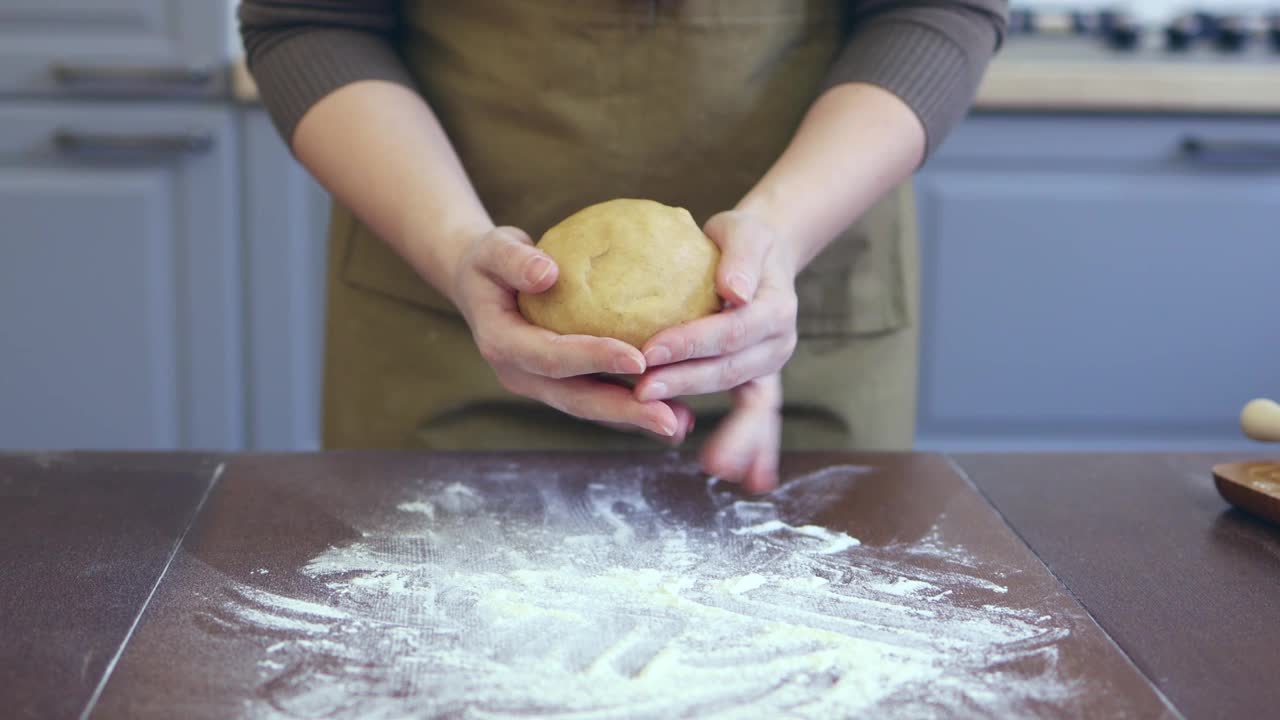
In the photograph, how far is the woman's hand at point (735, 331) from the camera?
69 centimetres

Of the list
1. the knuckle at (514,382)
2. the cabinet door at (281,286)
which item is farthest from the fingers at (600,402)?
the cabinet door at (281,286)

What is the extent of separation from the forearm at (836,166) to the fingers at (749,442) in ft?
0.36

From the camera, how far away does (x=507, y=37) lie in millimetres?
1006

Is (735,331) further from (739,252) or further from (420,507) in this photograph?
(420,507)

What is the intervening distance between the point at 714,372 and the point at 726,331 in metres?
0.03

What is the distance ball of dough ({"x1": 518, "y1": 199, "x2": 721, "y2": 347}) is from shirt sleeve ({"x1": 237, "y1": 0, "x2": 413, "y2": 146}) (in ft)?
0.94

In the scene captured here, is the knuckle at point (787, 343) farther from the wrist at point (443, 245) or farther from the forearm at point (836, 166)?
the wrist at point (443, 245)

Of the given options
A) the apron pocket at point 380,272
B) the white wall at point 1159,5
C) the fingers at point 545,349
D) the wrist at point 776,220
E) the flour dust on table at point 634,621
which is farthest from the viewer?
the white wall at point 1159,5

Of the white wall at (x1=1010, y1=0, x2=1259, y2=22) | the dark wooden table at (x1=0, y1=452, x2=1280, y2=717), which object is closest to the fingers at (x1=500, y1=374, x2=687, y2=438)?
the dark wooden table at (x1=0, y1=452, x2=1280, y2=717)

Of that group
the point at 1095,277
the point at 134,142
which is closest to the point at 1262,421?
the point at 1095,277

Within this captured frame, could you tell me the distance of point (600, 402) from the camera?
0.72 metres

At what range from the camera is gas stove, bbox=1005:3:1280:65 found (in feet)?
6.41

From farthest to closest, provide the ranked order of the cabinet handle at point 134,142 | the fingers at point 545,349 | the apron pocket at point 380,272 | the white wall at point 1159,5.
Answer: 1. the white wall at point 1159,5
2. the cabinet handle at point 134,142
3. the apron pocket at point 380,272
4. the fingers at point 545,349

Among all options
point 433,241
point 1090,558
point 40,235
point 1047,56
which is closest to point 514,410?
point 433,241
